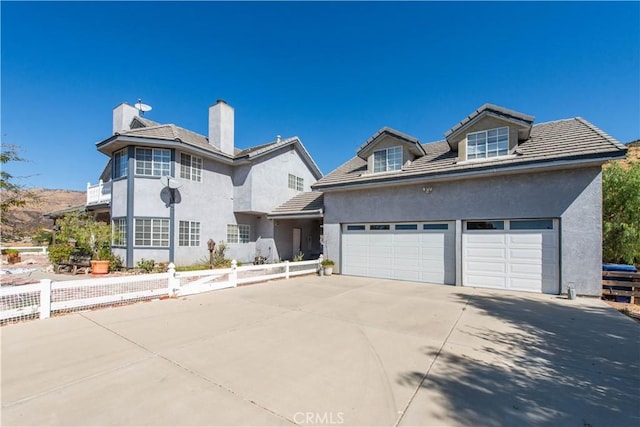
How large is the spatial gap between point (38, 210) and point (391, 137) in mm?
56044

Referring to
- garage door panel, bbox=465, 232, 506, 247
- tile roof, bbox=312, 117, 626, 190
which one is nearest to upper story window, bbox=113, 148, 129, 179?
A: tile roof, bbox=312, 117, 626, 190

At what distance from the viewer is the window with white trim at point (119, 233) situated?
13172mm

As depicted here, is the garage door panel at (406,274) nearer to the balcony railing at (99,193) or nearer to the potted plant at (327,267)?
the potted plant at (327,267)

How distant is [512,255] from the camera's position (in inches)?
368

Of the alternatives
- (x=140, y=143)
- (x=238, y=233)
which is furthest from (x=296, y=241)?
(x=140, y=143)

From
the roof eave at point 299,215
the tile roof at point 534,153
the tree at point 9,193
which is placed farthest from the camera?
the roof eave at point 299,215

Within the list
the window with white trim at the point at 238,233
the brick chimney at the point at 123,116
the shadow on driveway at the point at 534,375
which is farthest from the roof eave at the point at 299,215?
the brick chimney at the point at 123,116

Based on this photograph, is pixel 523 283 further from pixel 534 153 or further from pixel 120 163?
pixel 120 163

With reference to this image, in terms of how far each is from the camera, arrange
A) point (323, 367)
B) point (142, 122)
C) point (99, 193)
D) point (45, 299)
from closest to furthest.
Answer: point (323, 367) < point (45, 299) < point (142, 122) < point (99, 193)

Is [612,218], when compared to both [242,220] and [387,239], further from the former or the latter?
[242,220]

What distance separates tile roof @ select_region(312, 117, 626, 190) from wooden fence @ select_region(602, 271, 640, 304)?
371 cm

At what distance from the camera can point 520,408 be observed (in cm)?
295

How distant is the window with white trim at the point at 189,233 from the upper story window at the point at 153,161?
2.86 metres

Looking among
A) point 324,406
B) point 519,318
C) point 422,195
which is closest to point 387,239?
point 422,195
